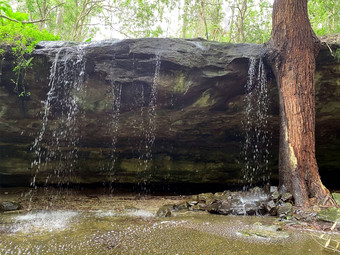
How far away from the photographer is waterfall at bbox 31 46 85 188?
6.33m

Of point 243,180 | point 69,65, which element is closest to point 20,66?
point 69,65

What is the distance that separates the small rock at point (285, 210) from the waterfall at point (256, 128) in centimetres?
316

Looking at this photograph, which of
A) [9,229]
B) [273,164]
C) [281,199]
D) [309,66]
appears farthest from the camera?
[273,164]

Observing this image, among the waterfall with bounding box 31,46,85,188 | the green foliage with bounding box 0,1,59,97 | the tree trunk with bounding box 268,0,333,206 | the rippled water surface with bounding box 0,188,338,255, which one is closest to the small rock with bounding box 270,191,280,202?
the tree trunk with bounding box 268,0,333,206

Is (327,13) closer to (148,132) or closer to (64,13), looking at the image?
(148,132)

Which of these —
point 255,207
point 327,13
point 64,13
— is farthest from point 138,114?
point 64,13

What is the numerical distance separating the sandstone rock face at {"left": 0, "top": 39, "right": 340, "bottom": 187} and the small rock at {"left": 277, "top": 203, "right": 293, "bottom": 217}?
10.6ft

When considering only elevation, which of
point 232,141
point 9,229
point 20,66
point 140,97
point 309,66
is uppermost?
point 309,66

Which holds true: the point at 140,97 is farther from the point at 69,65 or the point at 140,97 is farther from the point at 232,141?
the point at 232,141

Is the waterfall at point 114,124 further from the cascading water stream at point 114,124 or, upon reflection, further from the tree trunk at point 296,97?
the tree trunk at point 296,97

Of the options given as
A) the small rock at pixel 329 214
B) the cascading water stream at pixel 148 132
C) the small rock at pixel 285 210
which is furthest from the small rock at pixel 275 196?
the cascading water stream at pixel 148 132

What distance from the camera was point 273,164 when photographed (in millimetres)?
8516

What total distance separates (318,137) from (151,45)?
19.9 ft

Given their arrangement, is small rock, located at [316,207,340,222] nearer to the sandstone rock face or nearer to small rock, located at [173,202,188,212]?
small rock, located at [173,202,188,212]
